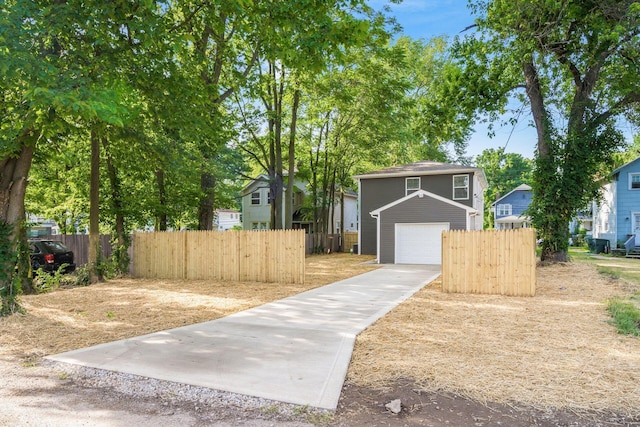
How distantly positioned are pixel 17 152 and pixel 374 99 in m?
15.0

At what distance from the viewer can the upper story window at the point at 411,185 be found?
72.3 feet

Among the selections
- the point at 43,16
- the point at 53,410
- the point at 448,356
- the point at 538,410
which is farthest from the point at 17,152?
the point at 538,410

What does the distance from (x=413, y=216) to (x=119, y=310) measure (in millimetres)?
13051

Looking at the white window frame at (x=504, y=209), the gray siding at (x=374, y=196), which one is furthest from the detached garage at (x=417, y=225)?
the white window frame at (x=504, y=209)

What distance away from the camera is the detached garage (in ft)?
56.3

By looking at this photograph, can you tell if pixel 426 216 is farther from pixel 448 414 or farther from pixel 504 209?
pixel 504 209

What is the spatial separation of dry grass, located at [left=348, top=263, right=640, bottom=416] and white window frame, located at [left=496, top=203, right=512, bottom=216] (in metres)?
39.9

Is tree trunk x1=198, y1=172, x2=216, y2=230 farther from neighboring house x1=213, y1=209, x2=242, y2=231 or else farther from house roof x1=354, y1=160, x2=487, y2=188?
A: neighboring house x1=213, y1=209, x2=242, y2=231

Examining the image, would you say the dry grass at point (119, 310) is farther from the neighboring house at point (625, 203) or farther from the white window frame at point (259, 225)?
the neighboring house at point (625, 203)

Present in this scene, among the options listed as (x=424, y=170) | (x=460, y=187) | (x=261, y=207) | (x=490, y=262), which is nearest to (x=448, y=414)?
(x=490, y=262)

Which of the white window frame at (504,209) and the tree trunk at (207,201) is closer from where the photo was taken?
the tree trunk at (207,201)

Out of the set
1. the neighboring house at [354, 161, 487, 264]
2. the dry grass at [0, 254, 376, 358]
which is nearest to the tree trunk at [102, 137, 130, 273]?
the dry grass at [0, 254, 376, 358]

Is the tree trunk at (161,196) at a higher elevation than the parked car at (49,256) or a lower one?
higher

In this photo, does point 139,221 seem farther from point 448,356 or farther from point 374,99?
point 448,356
